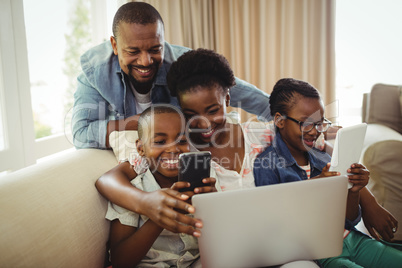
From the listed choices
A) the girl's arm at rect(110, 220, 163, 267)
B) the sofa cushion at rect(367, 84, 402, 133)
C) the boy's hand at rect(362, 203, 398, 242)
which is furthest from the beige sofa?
the sofa cushion at rect(367, 84, 402, 133)

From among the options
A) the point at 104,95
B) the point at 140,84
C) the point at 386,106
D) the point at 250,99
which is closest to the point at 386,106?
the point at 386,106

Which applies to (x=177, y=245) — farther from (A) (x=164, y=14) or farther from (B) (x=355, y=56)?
(B) (x=355, y=56)

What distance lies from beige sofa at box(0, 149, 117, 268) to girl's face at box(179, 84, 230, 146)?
37 centimetres

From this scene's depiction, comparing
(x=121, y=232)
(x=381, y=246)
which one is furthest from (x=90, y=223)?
(x=381, y=246)

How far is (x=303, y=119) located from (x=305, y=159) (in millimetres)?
171

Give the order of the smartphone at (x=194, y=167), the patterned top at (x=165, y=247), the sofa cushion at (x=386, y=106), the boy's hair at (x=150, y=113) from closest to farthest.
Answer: the smartphone at (x=194, y=167)
the patterned top at (x=165, y=247)
the boy's hair at (x=150, y=113)
the sofa cushion at (x=386, y=106)

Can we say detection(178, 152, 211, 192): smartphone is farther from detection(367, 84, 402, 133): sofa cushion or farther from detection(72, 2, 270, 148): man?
detection(367, 84, 402, 133): sofa cushion

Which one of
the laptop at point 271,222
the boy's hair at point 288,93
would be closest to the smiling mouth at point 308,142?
the boy's hair at point 288,93

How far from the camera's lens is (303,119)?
1.12 meters

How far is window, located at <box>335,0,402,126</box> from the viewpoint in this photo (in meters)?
2.68

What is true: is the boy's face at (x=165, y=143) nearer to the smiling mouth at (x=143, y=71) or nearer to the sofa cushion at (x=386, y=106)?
the smiling mouth at (x=143, y=71)

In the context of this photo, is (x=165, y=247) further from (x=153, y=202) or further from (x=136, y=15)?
(x=136, y=15)

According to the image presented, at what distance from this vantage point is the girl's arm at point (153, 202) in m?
0.72

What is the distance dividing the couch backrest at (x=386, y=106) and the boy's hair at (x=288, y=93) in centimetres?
94
